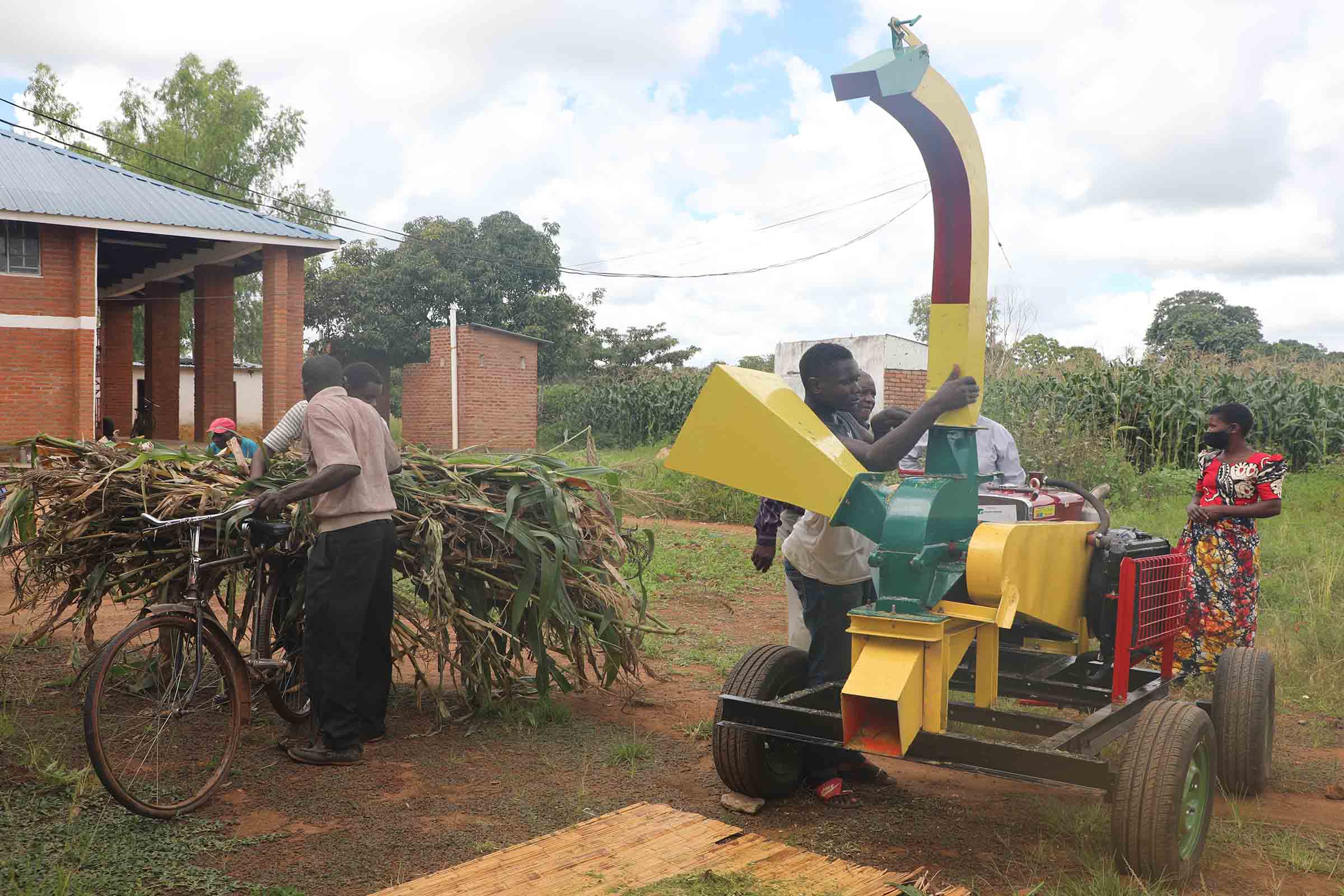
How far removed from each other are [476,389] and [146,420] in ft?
25.1

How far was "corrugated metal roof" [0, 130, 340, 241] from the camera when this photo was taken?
54.0 ft

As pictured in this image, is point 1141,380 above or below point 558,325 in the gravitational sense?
below

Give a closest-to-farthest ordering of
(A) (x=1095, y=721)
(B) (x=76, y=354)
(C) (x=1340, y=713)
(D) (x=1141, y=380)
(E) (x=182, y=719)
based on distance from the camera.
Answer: (A) (x=1095, y=721) < (E) (x=182, y=719) < (C) (x=1340, y=713) < (D) (x=1141, y=380) < (B) (x=76, y=354)

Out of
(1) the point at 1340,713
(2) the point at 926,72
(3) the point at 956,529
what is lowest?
(1) the point at 1340,713

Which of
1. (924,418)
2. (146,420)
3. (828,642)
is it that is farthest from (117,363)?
(924,418)

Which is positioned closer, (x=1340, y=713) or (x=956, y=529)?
(x=956, y=529)

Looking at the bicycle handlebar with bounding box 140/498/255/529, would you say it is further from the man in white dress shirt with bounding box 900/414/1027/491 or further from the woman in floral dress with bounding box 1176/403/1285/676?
the woman in floral dress with bounding box 1176/403/1285/676

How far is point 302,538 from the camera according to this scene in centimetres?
474

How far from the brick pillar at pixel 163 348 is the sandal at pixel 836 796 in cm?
2222

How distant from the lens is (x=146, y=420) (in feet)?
71.2

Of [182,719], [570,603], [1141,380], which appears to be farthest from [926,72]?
[1141,380]

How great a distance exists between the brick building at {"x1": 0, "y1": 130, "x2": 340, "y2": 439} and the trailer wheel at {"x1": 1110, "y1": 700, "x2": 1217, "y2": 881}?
50.9 ft

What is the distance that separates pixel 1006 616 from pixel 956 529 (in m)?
0.34

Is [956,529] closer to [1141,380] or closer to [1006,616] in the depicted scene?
[1006,616]
